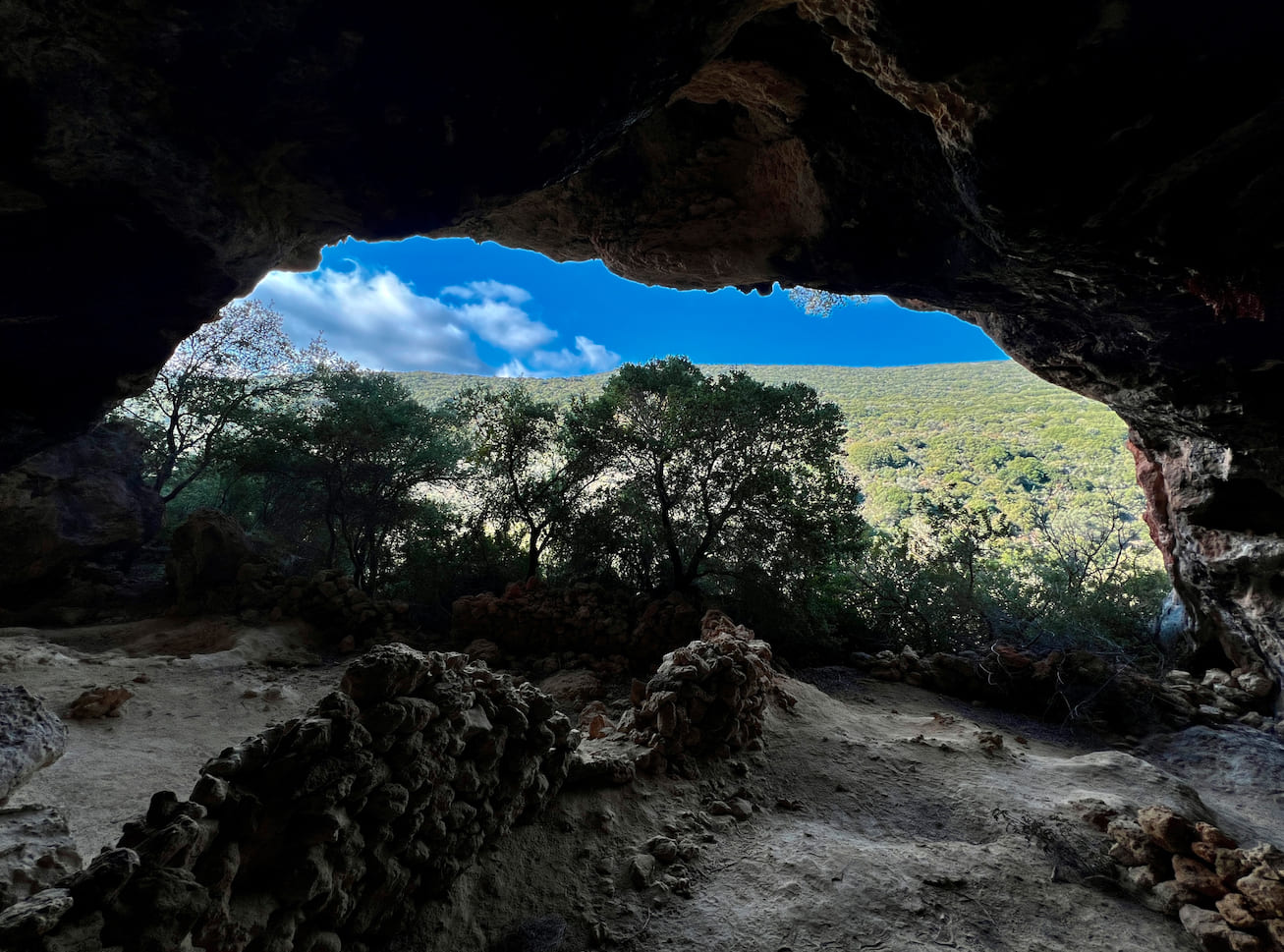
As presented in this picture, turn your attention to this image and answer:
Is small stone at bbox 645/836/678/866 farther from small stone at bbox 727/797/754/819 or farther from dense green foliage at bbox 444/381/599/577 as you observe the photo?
dense green foliage at bbox 444/381/599/577

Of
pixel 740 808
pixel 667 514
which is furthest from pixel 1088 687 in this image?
pixel 740 808

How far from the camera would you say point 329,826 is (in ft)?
8.19

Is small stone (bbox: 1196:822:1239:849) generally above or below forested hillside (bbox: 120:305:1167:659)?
below

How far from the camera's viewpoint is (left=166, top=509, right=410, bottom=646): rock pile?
10266 mm

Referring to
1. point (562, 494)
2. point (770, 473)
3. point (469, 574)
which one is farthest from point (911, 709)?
point (469, 574)

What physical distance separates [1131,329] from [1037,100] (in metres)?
4.30

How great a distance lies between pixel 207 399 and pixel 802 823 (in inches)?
685

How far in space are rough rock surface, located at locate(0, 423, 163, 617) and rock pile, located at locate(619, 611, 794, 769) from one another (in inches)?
468

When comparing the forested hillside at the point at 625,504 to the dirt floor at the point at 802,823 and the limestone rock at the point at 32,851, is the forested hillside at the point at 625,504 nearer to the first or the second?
the dirt floor at the point at 802,823

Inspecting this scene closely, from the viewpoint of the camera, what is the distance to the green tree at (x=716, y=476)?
403 inches

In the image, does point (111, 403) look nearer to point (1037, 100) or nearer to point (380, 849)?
point (380, 849)

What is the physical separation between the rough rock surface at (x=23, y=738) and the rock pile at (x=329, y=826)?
2.54 metres

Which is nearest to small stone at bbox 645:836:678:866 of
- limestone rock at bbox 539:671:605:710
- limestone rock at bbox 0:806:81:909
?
limestone rock at bbox 0:806:81:909

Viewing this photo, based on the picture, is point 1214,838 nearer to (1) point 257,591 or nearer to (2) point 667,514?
(2) point 667,514
